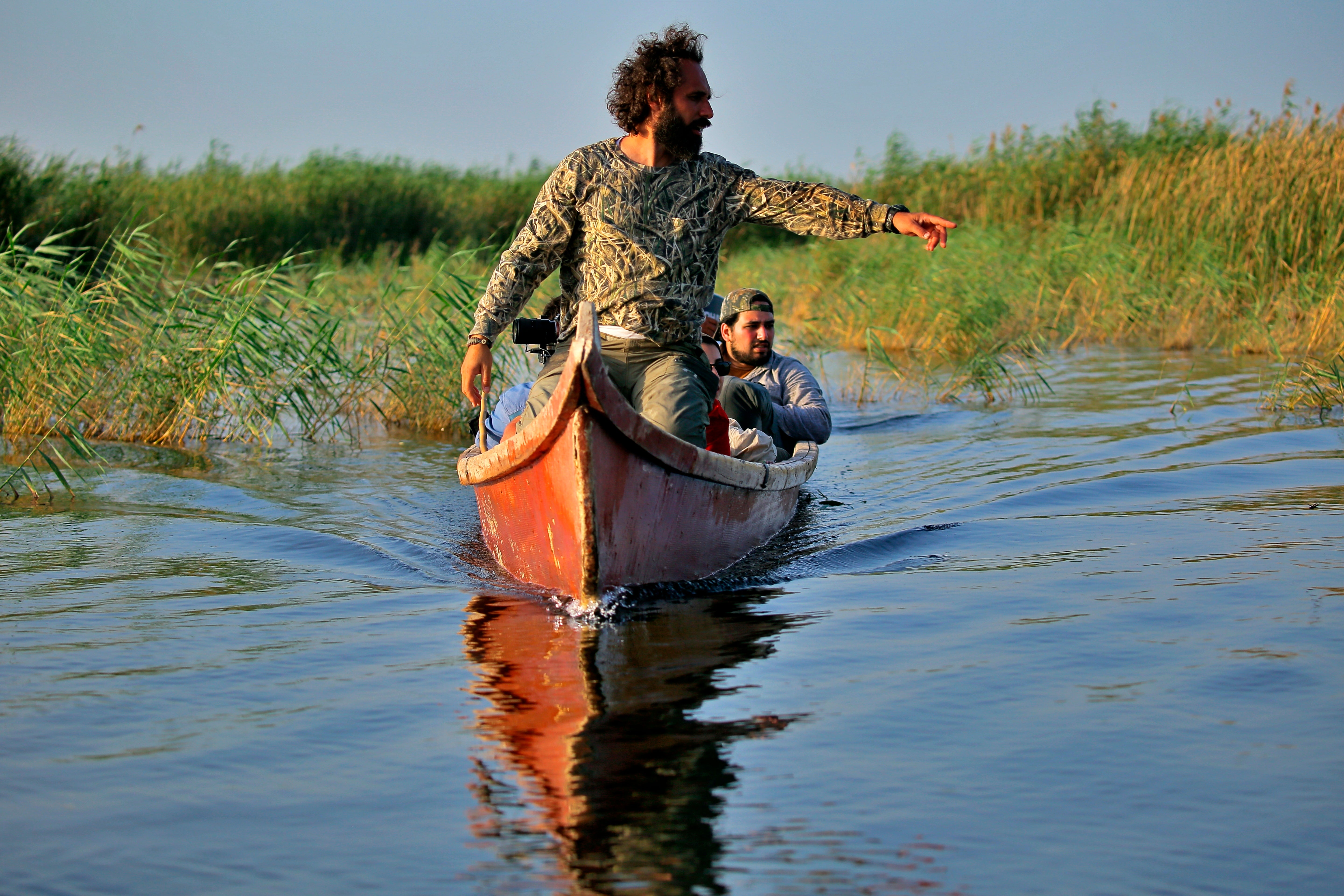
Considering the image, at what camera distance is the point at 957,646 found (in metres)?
3.93

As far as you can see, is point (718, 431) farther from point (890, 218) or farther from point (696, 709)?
point (696, 709)

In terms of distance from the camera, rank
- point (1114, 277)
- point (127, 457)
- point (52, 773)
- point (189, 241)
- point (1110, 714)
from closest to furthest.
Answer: point (52, 773) → point (1110, 714) → point (127, 457) → point (1114, 277) → point (189, 241)

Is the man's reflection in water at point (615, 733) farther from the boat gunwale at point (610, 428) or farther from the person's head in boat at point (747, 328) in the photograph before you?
the person's head in boat at point (747, 328)

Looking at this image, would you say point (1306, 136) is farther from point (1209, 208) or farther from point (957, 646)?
point (957, 646)

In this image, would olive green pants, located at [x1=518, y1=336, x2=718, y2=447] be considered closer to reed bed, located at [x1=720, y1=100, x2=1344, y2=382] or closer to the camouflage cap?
the camouflage cap

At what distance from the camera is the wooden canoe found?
3.97m

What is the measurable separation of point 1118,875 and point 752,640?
1716 mm

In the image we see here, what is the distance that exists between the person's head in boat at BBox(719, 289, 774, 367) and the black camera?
6.35 feet

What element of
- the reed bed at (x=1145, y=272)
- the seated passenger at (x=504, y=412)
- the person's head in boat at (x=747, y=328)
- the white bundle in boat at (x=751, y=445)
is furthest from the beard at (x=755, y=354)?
the reed bed at (x=1145, y=272)

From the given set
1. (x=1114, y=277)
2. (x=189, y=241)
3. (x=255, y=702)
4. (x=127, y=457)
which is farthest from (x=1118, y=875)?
(x=189, y=241)

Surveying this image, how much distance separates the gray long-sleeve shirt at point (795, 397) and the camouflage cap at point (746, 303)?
30 cm

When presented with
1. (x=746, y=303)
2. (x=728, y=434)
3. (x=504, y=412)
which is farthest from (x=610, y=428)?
(x=746, y=303)

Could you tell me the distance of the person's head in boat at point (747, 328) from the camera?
650 centimetres

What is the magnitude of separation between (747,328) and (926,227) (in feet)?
6.77
